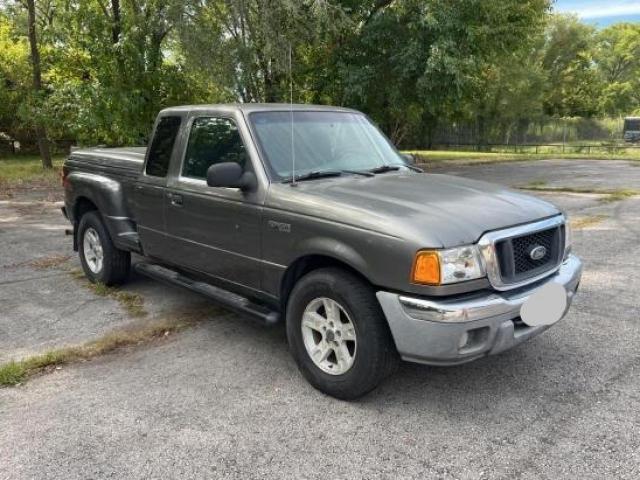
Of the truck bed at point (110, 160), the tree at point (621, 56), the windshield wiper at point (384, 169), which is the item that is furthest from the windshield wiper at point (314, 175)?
the tree at point (621, 56)

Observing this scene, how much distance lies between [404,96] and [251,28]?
4905 millimetres

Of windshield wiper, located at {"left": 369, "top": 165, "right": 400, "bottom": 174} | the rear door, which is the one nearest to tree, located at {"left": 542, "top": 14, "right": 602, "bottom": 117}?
windshield wiper, located at {"left": 369, "top": 165, "right": 400, "bottom": 174}

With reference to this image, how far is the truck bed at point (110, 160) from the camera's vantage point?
5.31 m

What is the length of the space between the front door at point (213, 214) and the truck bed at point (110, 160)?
871 mm

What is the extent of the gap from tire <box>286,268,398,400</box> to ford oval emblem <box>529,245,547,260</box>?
38.9 inches

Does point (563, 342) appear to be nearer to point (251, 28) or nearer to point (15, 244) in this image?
point (15, 244)

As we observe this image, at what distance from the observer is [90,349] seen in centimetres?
425

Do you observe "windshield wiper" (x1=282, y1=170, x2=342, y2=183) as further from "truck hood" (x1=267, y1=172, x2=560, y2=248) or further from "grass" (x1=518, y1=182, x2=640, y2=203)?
"grass" (x1=518, y1=182, x2=640, y2=203)

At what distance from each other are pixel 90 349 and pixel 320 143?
2402 millimetres

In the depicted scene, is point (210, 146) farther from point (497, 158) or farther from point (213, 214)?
point (497, 158)

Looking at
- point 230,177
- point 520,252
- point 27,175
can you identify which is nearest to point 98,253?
point 230,177

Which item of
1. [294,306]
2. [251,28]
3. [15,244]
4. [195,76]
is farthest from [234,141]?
[195,76]

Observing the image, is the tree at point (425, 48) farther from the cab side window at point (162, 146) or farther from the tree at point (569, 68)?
the tree at point (569, 68)

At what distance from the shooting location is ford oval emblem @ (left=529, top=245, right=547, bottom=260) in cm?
330
